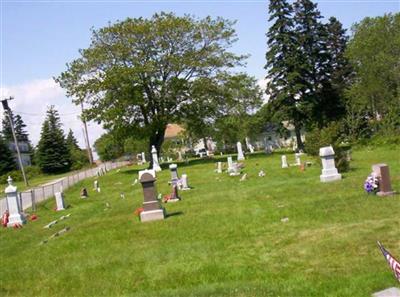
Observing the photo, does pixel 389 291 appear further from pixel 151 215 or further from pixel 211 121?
pixel 211 121

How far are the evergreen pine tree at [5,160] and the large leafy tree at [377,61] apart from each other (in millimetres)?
47841

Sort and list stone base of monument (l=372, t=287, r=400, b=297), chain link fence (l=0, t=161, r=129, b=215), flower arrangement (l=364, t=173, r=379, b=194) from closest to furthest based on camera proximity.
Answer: stone base of monument (l=372, t=287, r=400, b=297), flower arrangement (l=364, t=173, r=379, b=194), chain link fence (l=0, t=161, r=129, b=215)

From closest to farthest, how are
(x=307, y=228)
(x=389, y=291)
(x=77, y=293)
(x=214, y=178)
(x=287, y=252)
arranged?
(x=389, y=291) → (x=77, y=293) → (x=287, y=252) → (x=307, y=228) → (x=214, y=178)

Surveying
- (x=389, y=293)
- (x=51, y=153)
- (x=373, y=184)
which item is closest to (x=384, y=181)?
(x=373, y=184)

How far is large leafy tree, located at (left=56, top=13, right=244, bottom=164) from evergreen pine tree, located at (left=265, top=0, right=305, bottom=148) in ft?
16.9

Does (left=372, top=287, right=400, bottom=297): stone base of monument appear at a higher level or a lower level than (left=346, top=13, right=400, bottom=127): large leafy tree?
lower

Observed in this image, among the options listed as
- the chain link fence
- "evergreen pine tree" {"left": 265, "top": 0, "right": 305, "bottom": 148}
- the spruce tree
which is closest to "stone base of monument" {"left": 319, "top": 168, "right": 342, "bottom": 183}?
the chain link fence

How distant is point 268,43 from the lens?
50312mm

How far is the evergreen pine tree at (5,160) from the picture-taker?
73344 millimetres

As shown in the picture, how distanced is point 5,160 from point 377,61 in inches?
2036

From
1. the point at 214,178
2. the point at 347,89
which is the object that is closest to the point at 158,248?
the point at 214,178

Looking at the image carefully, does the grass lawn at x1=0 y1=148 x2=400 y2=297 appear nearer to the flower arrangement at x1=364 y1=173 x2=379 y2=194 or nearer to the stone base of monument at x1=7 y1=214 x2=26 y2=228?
the flower arrangement at x1=364 y1=173 x2=379 y2=194

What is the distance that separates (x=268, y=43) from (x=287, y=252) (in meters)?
42.6

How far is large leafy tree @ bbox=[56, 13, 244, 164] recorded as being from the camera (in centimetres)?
4344
